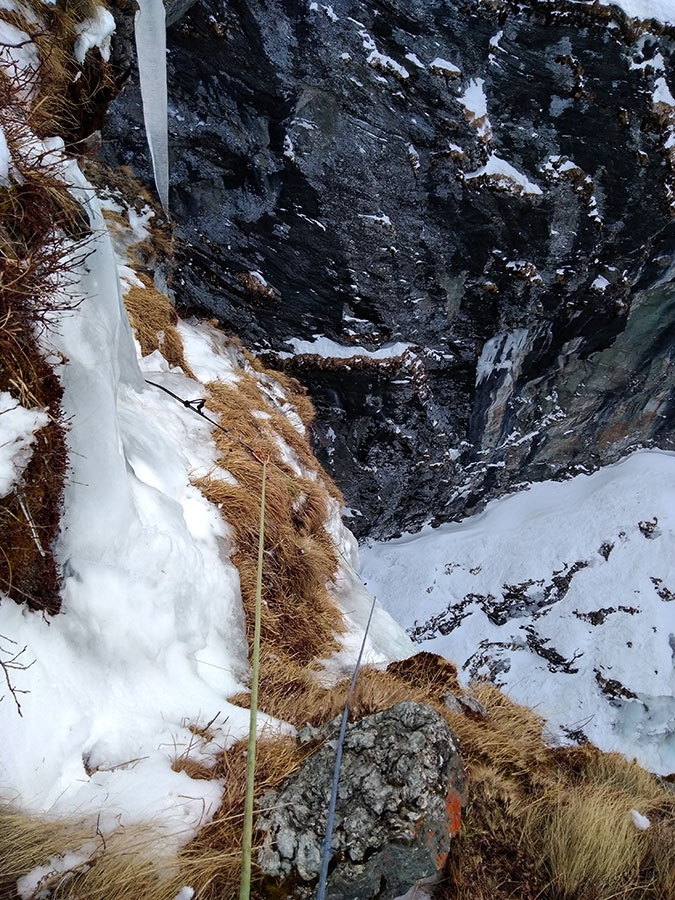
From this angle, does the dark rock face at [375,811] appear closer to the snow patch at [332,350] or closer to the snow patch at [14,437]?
the snow patch at [14,437]

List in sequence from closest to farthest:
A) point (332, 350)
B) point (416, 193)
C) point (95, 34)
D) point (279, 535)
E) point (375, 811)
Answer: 1. point (375, 811)
2. point (95, 34)
3. point (279, 535)
4. point (416, 193)
5. point (332, 350)

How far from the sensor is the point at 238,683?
2008 mm

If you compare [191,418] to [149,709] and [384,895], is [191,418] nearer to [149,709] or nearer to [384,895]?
[149,709]

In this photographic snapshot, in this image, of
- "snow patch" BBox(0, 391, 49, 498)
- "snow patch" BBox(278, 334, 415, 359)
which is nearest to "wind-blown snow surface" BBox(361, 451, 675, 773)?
"snow patch" BBox(278, 334, 415, 359)

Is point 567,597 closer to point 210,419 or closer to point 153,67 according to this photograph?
point 210,419

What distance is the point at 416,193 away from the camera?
24.1 ft

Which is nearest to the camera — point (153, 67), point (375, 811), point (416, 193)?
point (375, 811)

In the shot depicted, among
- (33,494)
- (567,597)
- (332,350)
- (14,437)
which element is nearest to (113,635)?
(33,494)

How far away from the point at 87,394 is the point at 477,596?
35.7ft

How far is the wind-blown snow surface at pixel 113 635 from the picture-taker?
4.43ft

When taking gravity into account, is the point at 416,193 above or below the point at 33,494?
above

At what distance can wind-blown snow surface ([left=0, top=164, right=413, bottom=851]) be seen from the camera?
1.35 m

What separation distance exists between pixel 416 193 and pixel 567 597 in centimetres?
845

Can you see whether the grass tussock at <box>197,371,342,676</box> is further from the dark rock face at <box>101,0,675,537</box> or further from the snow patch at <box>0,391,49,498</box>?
the dark rock face at <box>101,0,675,537</box>
